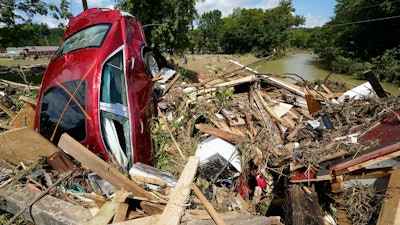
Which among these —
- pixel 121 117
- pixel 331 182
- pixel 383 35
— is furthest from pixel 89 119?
pixel 383 35

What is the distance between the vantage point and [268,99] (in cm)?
513

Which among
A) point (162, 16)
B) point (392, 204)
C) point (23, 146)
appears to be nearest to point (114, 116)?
point (23, 146)

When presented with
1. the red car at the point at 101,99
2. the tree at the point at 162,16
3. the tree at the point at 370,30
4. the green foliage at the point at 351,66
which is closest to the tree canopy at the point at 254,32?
the tree at the point at 370,30

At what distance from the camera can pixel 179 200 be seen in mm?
2291

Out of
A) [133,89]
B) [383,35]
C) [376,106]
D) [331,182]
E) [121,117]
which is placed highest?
[383,35]

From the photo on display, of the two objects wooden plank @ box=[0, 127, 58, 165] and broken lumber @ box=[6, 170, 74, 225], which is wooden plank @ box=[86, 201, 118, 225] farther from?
wooden plank @ box=[0, 127, 58, 165]

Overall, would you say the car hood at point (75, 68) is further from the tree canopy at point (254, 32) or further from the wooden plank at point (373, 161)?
the tree canopy at point (254, 32)

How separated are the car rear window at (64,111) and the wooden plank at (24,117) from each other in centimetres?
88

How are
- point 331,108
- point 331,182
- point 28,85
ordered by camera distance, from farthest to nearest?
point 28,85, point 331,108, point 331,182

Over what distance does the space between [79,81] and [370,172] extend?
3.86m

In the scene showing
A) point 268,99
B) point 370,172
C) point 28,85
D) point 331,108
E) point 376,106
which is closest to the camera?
point 370,172

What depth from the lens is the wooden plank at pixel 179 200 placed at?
2.09 metres

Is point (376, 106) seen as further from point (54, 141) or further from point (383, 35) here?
point (383, 35)

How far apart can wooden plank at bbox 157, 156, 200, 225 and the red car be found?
3.18 feet
